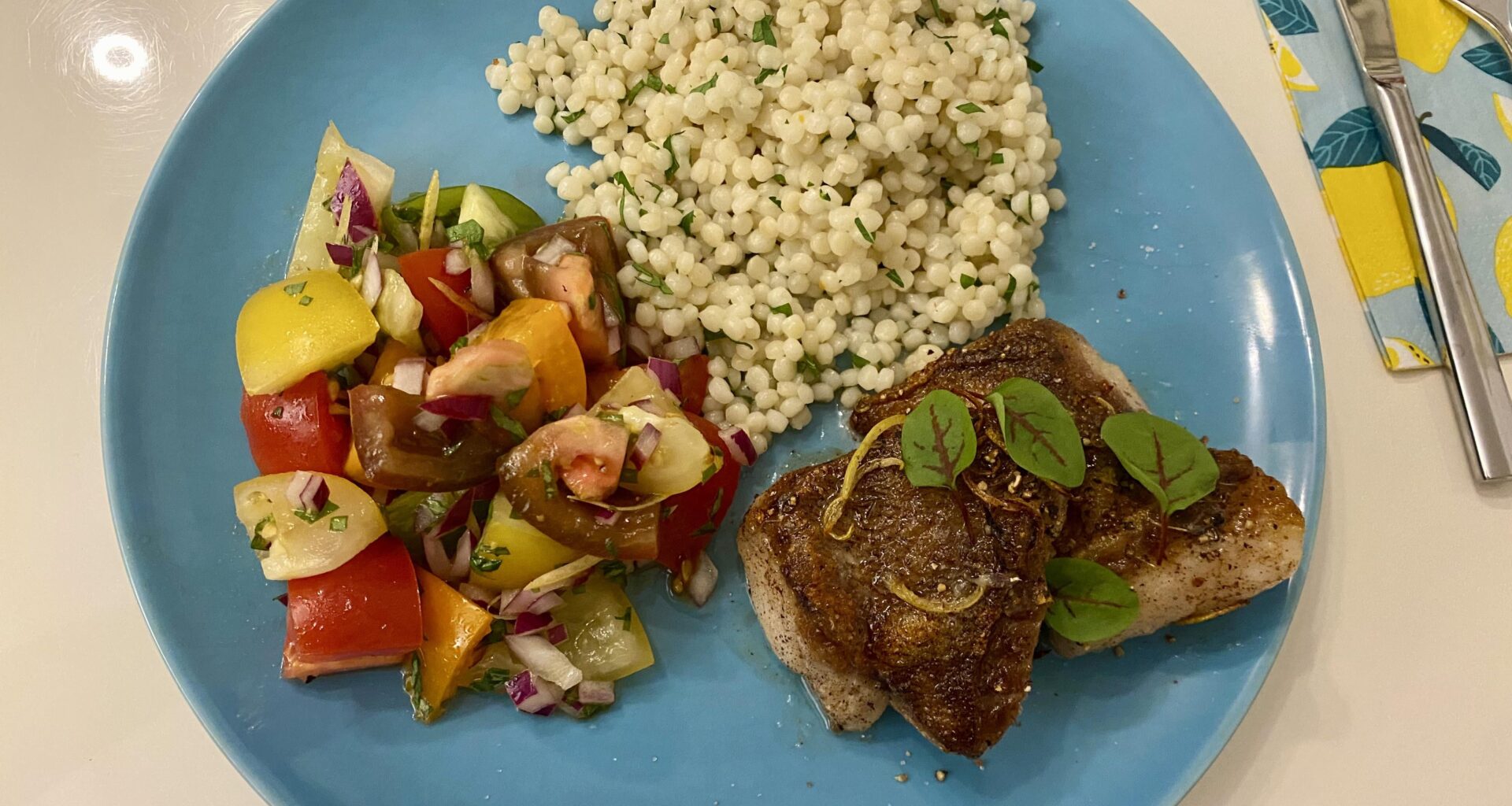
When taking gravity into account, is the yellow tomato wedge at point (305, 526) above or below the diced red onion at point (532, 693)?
above

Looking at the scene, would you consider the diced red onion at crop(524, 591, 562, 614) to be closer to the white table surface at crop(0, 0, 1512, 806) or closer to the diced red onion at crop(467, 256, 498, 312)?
the diced red onion at crop(467, 256, 498, 312)

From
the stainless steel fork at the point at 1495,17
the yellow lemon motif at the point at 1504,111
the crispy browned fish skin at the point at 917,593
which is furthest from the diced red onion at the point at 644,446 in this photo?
the stainless steel fork at the point at 1495,17

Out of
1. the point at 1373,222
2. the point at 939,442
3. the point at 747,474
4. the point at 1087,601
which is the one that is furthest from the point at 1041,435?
the point at 1373,222

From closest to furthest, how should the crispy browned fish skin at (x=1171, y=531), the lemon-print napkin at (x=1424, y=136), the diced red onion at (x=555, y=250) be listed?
1. the crispy browned fish skin at (x=1171, y=531)
2. the diced red onion at (x=555, y=250)
3. the lemon-print napkin at (x=1424, y=136)

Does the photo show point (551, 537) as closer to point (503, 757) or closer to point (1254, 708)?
point (503, 757)

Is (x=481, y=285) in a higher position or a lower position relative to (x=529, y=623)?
higher

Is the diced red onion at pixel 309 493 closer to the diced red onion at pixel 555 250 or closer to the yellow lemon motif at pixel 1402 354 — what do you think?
the diced red onion at pixel 555 250

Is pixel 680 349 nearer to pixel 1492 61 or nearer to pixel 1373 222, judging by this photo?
pixel 1373 222
